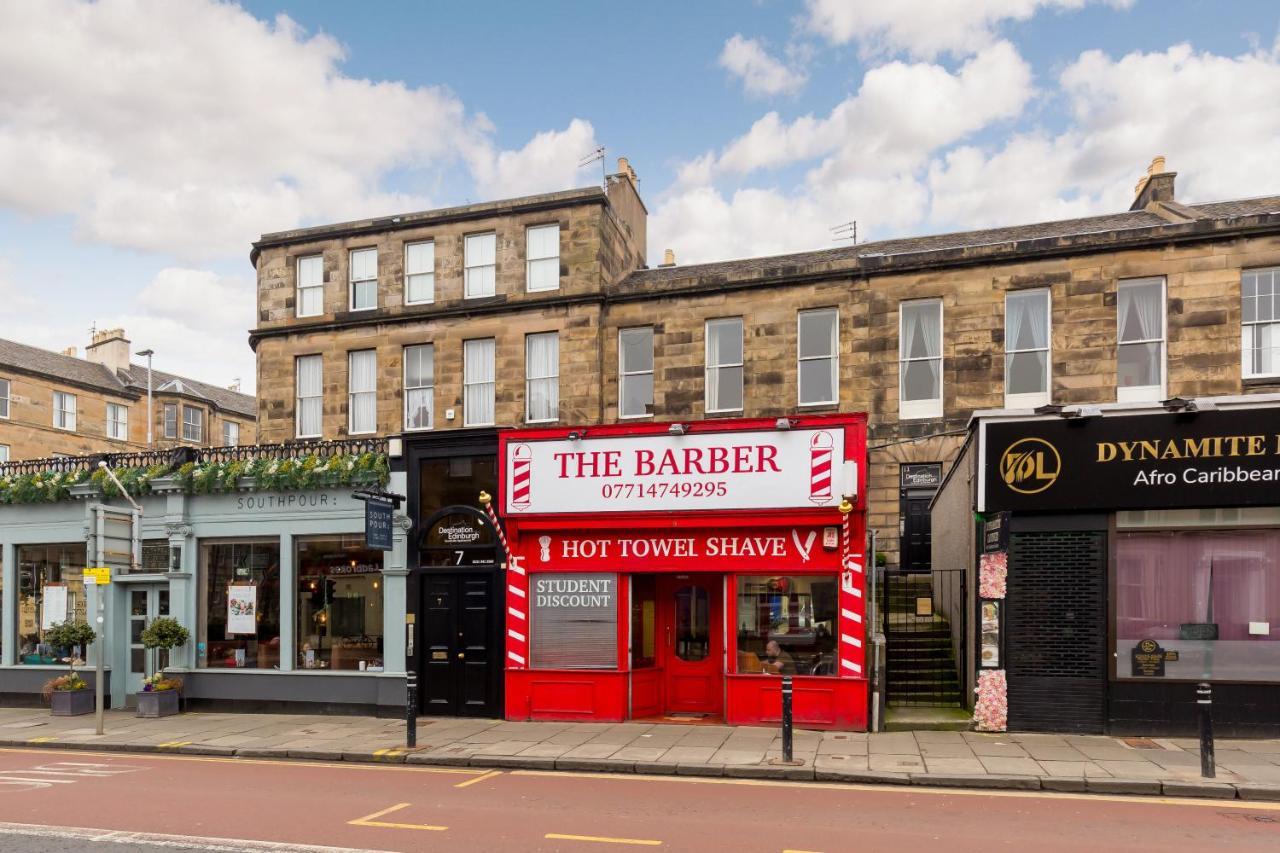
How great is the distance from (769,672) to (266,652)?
9.55 m

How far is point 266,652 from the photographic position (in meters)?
18.1

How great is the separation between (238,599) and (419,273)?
11836 millimetres

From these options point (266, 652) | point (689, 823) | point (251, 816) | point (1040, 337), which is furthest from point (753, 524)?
point (1040, 337)

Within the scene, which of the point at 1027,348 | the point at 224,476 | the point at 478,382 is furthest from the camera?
the point at 478,382

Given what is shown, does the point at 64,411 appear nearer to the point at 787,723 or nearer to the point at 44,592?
the point at 44,592

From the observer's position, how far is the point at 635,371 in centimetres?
2567

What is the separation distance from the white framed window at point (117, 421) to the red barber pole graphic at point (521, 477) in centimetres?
3839

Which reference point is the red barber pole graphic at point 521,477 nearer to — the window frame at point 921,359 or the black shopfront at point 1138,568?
the black shopfront at point 1138,568

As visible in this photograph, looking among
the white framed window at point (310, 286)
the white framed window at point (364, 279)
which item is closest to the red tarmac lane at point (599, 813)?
the white framed window at point (364, 279)

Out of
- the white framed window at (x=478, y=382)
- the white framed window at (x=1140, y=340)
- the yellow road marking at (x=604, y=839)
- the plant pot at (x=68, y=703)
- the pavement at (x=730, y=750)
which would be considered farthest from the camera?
the white framed window at (x=478, y=382)

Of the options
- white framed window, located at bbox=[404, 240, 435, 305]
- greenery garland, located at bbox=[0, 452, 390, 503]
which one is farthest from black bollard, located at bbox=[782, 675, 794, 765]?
white framed window, located at bbox=[404, 240, 435, 305]

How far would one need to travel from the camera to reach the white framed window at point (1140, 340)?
71.5 feet

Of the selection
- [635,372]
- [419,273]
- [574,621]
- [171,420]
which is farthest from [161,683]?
[171,420]

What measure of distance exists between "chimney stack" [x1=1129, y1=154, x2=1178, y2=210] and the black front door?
20130 mm
